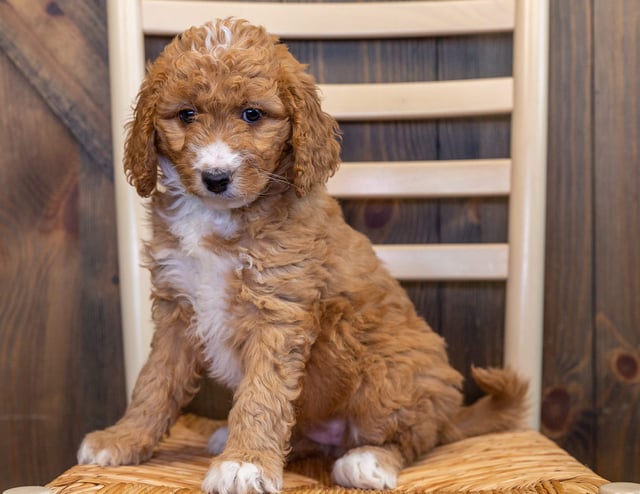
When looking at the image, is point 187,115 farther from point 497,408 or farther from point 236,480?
point 497,408

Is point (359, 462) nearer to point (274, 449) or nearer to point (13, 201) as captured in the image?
point (274, 449)

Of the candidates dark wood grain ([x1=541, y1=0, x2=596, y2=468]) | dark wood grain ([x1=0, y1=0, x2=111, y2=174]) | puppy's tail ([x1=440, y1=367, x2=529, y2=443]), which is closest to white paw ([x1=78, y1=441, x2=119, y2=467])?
puppy's tail ([x1=440, y1=367, x2=529, y2=443])

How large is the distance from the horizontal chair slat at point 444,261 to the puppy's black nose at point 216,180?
2.15 feet

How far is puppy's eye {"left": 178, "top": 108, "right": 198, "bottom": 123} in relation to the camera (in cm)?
134

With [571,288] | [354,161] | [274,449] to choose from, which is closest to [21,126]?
[354,161]

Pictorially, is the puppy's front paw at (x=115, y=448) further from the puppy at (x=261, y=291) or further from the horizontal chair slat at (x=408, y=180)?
the horizontal chair slat at (x=408, y=180)

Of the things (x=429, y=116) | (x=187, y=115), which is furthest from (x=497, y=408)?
(x=187, y=115)

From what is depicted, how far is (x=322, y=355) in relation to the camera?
145 cm

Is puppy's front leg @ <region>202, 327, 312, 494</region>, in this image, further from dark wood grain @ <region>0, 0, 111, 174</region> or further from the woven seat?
dark wood grain @ <region>0, 0, 111, 174</region>

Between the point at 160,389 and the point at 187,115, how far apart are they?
1.68ft

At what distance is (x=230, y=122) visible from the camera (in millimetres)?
1319

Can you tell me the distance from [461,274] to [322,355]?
53cm

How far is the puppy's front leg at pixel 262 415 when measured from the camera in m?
1.22

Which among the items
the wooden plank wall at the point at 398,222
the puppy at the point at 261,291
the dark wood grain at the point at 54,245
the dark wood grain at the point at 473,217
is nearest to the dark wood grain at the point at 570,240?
the wooden plank wall at the point at 398,222
